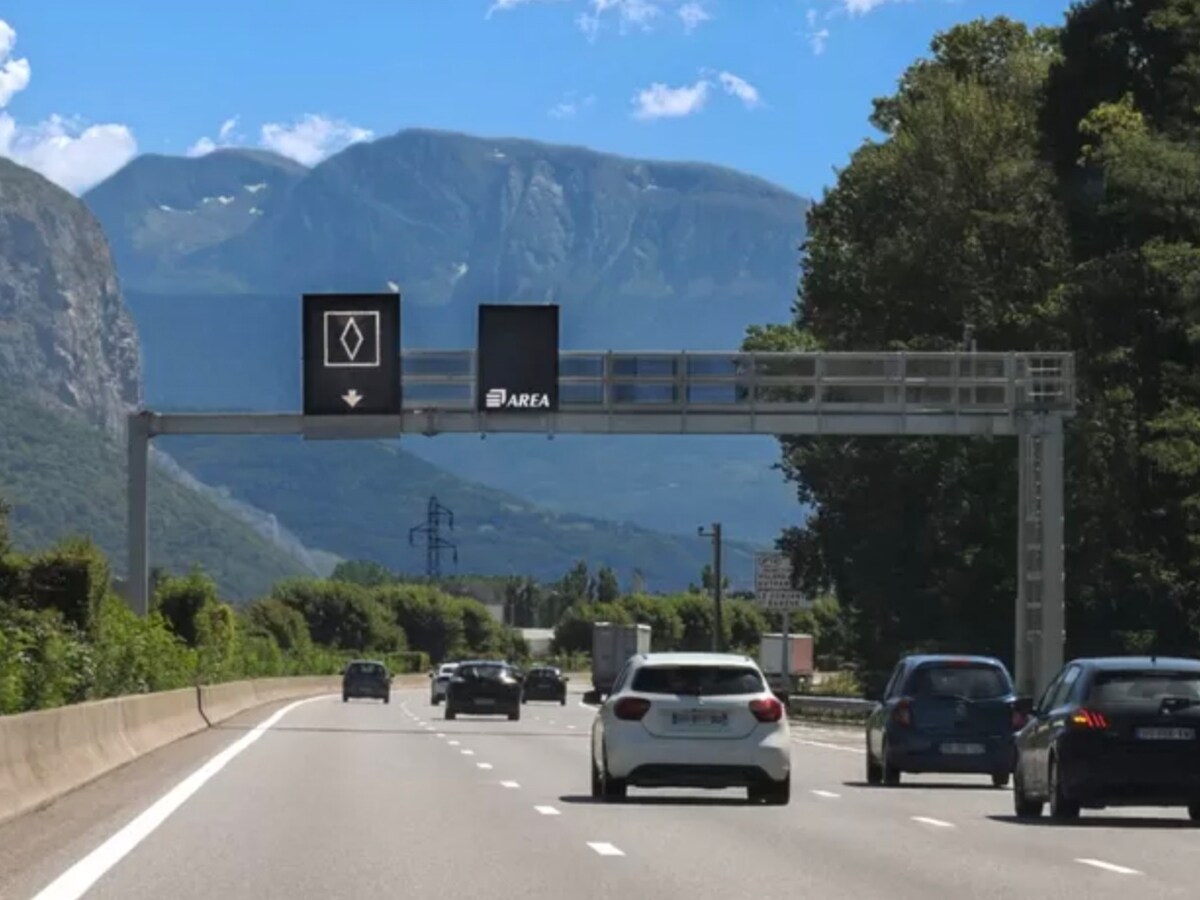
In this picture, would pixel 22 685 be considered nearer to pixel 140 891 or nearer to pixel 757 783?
pixel 757 783

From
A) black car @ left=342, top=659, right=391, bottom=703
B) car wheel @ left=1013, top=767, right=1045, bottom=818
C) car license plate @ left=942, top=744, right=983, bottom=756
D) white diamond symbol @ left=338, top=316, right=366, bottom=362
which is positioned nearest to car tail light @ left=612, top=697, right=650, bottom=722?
car wheel @ left=1013, top=767, right=1045, bottom=818

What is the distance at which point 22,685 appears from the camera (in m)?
35.0

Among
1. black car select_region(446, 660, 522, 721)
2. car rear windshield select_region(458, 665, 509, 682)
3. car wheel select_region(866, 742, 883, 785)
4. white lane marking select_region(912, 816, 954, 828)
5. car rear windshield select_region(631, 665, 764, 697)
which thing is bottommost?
black car select_region(446, 660, 522, 721)

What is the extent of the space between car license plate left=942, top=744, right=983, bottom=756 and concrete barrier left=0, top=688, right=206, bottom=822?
999 centimetres

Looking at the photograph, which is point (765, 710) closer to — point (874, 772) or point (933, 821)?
point (933, 821)

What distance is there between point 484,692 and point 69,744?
4023 cm

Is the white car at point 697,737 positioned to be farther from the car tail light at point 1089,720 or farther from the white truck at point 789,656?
the white truck at point 789,656

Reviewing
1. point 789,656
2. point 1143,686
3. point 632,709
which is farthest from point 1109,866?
point 789,656

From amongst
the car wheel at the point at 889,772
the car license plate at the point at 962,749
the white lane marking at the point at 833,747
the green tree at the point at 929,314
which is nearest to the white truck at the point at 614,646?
the green tree at the point at 929,314

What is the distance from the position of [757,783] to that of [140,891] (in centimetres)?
1238

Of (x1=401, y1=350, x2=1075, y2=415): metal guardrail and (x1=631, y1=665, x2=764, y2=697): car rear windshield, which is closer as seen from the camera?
(x1=631, y1=665, x2=764, y2=697): car rear windshield

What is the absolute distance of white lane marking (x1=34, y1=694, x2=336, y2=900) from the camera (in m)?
16.7

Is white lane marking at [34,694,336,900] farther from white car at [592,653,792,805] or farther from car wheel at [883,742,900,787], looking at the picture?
car wheel at [883,742,900,787]

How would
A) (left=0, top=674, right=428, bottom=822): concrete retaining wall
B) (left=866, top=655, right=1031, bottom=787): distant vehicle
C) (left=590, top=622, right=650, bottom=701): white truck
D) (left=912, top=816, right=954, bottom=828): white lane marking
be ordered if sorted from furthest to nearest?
(left=590, top=622, right=650, bottom=701): white truck, (left=866, top=655, right=1031, bottom=787): distant vehicle, (left=912, top=816, right=954, bottom=828): white lane marking, (left=0, top=674, right=428, bottom=822): concrete retaining wall
